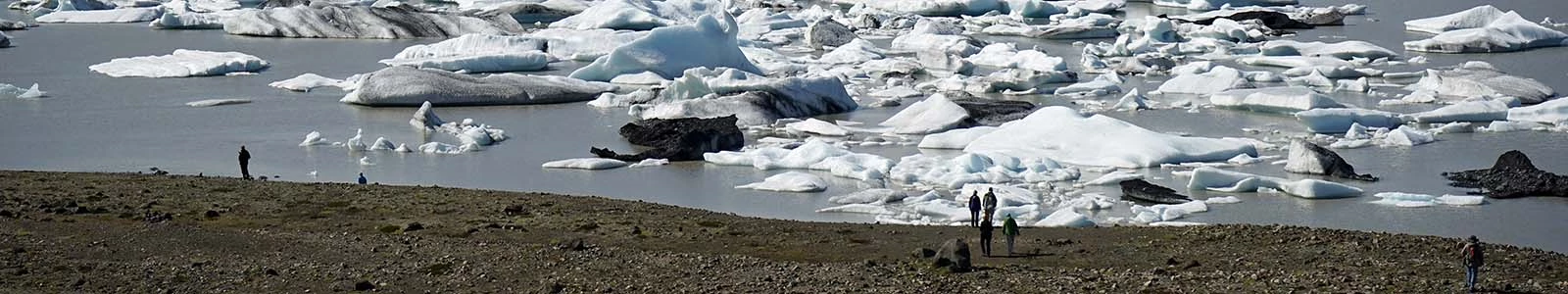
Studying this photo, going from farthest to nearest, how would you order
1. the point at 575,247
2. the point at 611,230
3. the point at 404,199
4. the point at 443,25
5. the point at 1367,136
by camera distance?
the point at 443,25 → the point at 1367,136 → the point at 404,199 → the point at 611,230 → the point at 575,247

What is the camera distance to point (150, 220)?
44.0 feet

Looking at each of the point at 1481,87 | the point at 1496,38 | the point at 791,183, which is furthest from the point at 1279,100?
the point at 1496,38

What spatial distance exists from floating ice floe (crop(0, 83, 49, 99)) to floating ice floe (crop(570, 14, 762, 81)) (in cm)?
748

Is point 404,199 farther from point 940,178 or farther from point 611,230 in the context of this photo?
point 940,178

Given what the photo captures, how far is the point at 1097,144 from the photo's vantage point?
1852 centimetres

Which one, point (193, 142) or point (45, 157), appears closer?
point (45, 157)

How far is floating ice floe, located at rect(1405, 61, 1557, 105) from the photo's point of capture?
23469 mm

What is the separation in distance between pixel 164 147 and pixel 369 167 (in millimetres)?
3163

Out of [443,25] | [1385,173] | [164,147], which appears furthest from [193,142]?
[443,25]

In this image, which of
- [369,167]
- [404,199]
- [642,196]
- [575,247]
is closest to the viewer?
[575,247]

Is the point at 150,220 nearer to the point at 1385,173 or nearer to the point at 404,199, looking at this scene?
the point at 404,199

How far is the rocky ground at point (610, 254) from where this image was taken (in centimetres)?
1078

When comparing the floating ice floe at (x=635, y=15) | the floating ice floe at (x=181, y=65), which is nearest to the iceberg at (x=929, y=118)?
the floating ice floe at (x=181, y=65)

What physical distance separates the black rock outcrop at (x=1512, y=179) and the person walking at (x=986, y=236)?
635 centimetres
